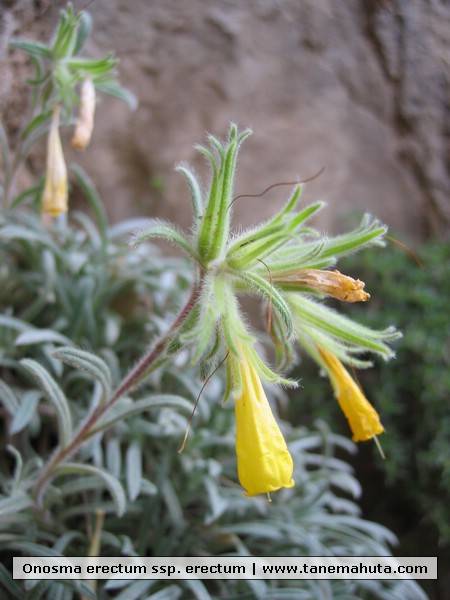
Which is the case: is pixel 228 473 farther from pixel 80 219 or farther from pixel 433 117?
pixel 433 117

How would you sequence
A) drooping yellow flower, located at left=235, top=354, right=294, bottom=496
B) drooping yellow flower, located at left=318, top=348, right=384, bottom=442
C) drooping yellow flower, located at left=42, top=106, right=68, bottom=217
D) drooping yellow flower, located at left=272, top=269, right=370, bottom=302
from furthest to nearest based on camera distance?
drooping yellow flower, located at left=42, top=106, right=68, bottom=217, drooping yellow flower, located at left=318, top=348, right=384, bottom=442, drooping yellow flower, located at left=272, top=269, right=370, bottom=302, drooping yellow flower, located at left=235, top=354, right=294, bottom=496

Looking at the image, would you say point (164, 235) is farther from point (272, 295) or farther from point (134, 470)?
point (134, 470)

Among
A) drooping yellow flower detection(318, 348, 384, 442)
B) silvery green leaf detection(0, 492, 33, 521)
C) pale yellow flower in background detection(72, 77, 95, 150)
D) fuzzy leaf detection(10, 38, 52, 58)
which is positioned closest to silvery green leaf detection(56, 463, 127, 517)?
silvery green leaf detection(0, 492, 33, 521)

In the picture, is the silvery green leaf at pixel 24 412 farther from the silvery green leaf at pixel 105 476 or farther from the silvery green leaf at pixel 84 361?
the silvery green leaf at pixel 84 361

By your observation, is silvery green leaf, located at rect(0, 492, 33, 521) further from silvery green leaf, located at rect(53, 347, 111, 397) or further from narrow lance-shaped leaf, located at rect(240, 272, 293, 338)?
narrow lance-shaped leaf, located at rect(240, 272, 293, 338)
